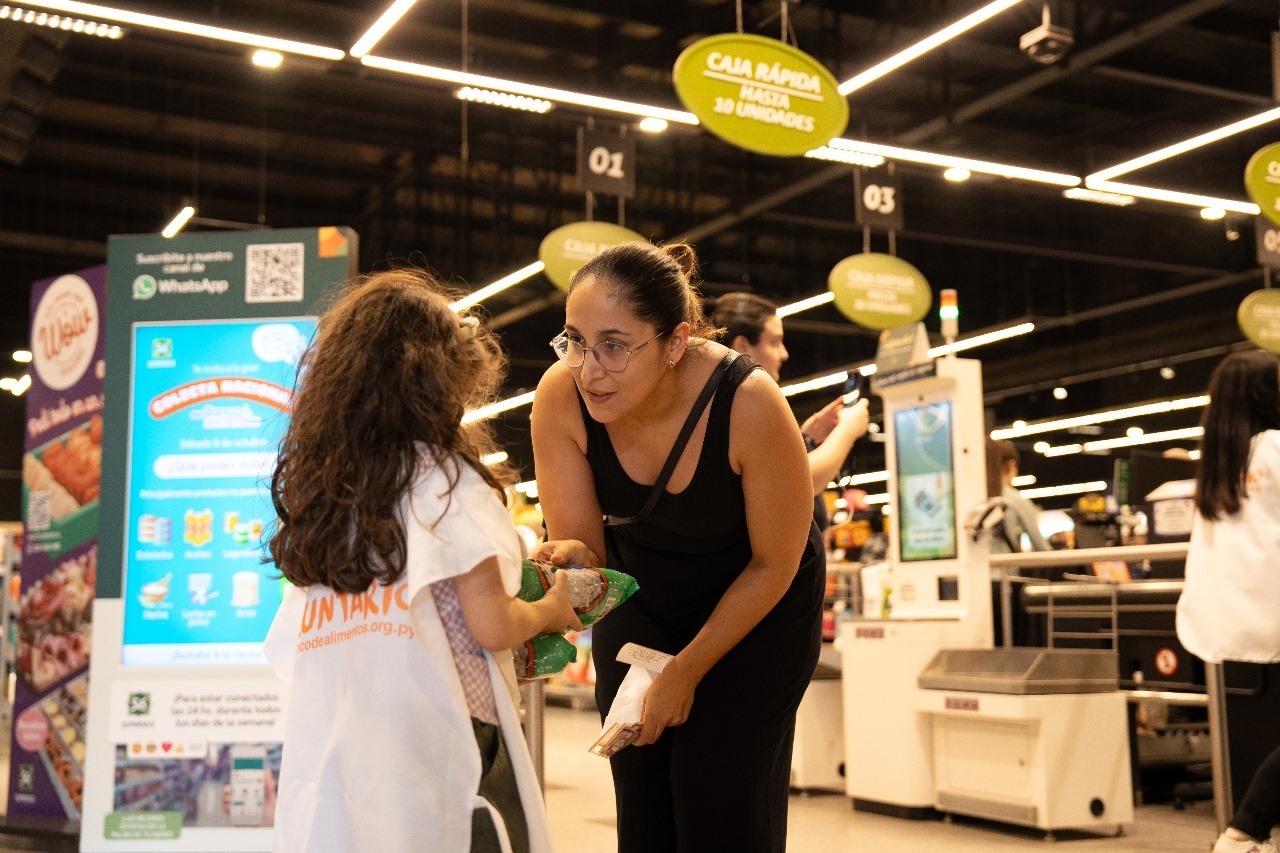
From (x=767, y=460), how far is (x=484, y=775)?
65 centimetres

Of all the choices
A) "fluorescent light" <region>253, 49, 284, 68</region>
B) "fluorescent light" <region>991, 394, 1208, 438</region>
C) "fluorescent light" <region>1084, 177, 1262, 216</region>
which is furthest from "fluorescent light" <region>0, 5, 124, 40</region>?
"fluorescent light" <region>991, 394, 1208, 438</region>

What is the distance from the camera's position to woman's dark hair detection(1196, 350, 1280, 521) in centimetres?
433

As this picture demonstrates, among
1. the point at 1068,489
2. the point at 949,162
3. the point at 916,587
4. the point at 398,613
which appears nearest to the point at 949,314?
the point at 916,587

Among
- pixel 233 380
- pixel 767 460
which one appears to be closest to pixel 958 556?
pixel 233 380

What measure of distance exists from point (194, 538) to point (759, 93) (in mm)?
3384

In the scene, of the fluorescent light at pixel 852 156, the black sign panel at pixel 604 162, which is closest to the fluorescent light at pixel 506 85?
the black sign panel at pixel 604 162

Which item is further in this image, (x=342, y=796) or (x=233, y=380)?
(x=233, y=380)

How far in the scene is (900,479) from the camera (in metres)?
6.16

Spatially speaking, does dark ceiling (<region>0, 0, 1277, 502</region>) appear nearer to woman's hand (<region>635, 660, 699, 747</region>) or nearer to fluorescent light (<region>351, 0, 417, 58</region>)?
fluorescent light (<region>351, 0, 417, 58</region>)

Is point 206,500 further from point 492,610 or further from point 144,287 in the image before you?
point 492,610

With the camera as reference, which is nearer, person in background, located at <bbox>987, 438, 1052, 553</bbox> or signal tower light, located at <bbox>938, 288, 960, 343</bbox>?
signal tower light, located at <bbox>938, 288, 960, 343</bbox>

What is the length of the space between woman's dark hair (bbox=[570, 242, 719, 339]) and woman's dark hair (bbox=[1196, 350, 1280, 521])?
2965 millimetres

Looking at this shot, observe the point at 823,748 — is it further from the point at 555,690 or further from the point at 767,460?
the point at 555,690

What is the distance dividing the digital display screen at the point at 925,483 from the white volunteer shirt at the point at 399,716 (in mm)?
4181
